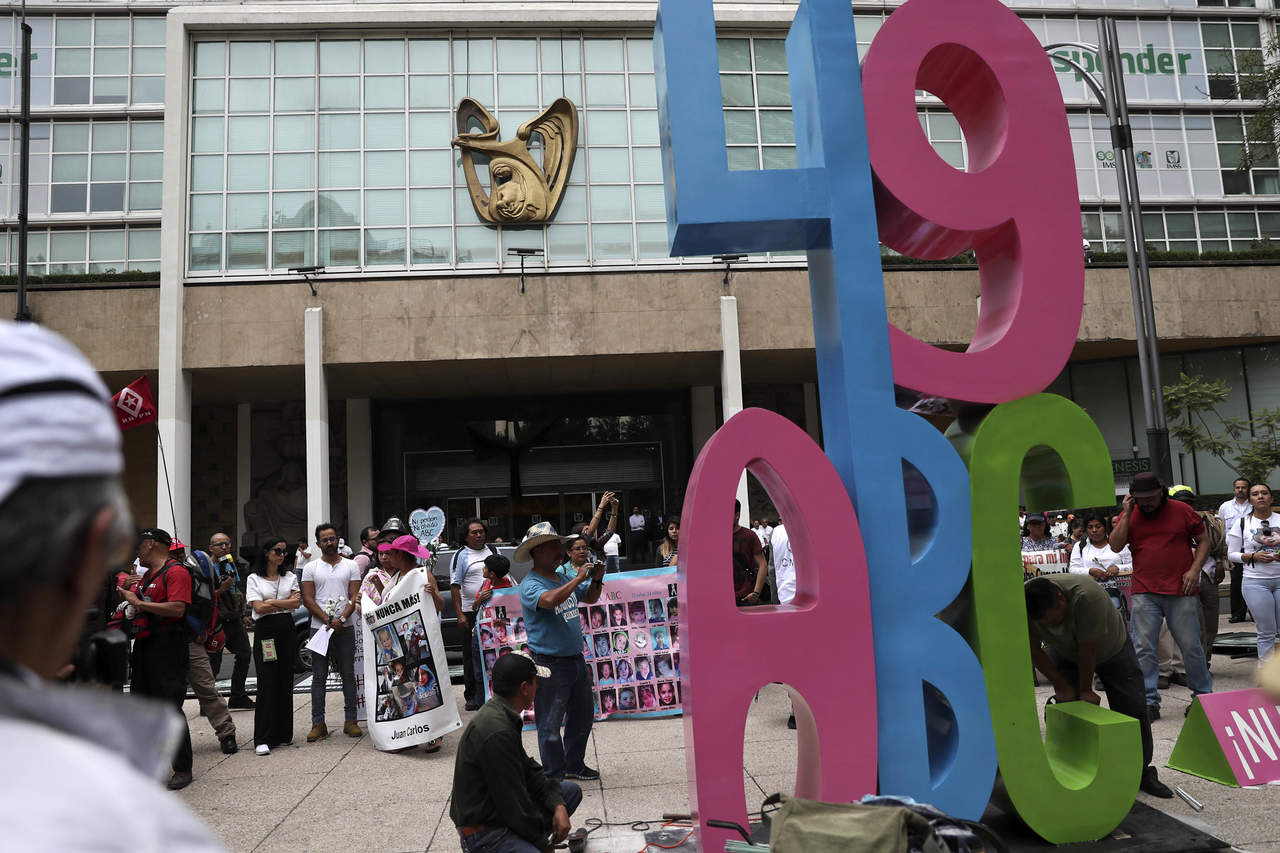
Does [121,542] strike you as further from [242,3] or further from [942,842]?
[242,3]

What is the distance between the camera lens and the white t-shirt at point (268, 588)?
29.4 ft

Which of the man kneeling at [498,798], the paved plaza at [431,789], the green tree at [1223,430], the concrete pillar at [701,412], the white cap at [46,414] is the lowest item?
the paved plaza at [431,789]

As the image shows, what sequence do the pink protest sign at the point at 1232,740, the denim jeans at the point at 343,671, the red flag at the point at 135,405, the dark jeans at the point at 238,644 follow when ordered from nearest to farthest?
the pink protest sign at the point at 1232,740, the denim jeans at the point at 343,671, the dark jeans at the point at 238,644, the red flag at the point at 135,405

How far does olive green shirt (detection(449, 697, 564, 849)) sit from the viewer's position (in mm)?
4418

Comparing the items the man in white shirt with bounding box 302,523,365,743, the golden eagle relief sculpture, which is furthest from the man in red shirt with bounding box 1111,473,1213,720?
the golden eagle relief sculpture

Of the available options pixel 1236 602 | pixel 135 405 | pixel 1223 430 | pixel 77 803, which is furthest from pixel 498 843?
pixel 1223 430

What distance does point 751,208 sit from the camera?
5.41m

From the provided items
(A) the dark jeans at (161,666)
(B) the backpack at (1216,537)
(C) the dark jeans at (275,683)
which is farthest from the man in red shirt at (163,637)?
(B) the backpack at (1216,537)

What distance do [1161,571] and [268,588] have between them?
7.91 metres

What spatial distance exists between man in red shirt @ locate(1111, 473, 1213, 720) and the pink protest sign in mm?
1369

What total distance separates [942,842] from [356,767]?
5883mm

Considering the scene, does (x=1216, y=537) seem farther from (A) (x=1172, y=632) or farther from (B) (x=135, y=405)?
(B) (x=135, y=405)

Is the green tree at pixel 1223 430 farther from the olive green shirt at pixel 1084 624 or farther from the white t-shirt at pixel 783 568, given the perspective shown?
the olive green shirt at pixel 1084 624

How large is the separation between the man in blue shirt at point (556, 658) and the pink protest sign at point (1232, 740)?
402 centimetres
